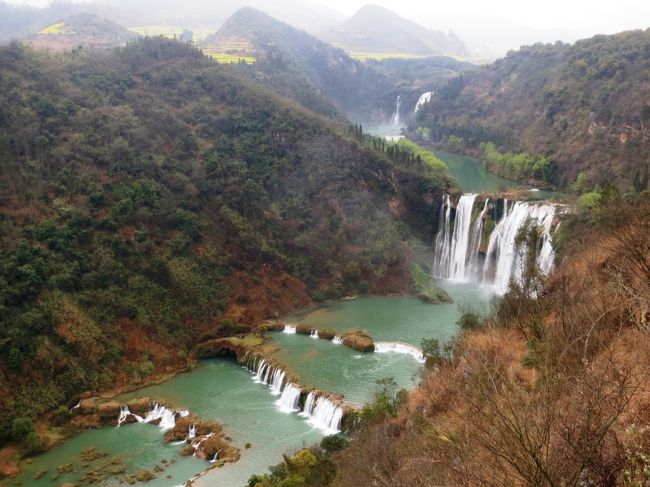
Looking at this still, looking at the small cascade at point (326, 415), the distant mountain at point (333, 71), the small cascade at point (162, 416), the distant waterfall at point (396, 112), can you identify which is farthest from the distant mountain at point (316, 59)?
the small cascade at point (326, 415)

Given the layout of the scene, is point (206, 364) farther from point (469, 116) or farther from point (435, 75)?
point (435, 75)

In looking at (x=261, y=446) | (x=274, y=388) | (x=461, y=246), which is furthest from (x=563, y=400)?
(x=461, y=246)

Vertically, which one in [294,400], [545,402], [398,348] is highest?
[545,402]

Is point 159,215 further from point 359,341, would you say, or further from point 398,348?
point 398,348

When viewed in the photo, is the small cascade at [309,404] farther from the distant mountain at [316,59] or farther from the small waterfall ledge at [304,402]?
the distant mountain at [316,59]

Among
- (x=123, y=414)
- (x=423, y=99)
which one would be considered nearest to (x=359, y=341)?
(x=123, y=414)

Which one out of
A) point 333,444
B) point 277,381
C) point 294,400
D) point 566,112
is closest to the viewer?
point 333,444
